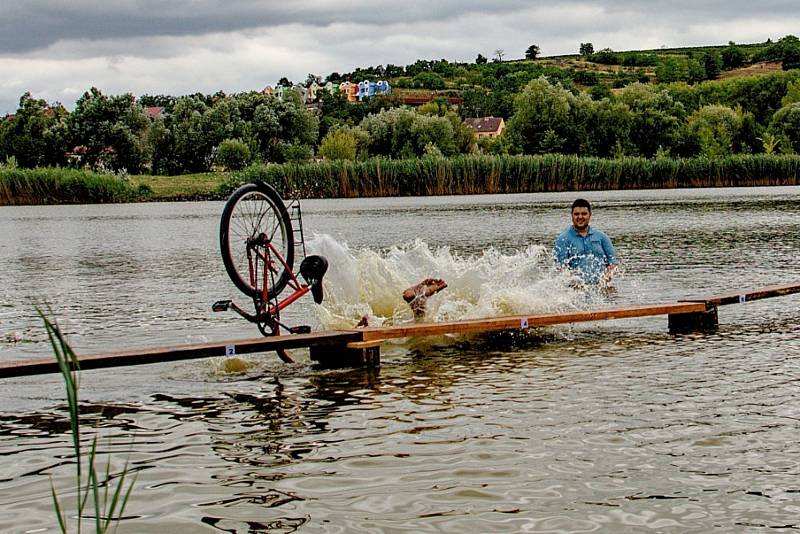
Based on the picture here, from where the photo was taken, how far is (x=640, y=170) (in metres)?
66.8

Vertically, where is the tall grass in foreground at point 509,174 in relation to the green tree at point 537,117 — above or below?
below

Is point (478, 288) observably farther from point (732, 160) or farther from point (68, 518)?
point (732, 160)

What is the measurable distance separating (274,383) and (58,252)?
22.7m

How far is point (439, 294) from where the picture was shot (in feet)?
44.5

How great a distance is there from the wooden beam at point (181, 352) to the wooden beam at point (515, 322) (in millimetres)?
457

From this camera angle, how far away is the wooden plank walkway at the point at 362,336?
930 cm

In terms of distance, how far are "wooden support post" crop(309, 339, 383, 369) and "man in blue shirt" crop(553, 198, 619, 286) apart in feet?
14.1

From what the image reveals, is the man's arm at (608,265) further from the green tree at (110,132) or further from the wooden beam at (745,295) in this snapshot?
the green tree at (110,132)

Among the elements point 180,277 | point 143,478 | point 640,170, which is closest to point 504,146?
point 640,170

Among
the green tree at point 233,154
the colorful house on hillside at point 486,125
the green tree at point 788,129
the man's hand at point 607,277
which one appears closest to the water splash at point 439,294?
the man's hand at point 607,277

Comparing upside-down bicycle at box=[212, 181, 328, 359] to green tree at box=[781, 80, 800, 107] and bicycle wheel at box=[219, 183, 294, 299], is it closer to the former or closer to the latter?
bicycle wheel at box=[219, 183, 294, 299]

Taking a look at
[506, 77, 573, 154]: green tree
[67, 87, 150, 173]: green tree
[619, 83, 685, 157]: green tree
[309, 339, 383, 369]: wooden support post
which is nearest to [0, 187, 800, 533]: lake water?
[309, 339, 383, 369]: wooden support post

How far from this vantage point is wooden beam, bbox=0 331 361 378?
8.99 m

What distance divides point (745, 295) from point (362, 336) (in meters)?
→ 5.72
